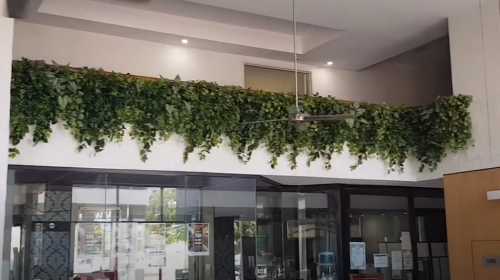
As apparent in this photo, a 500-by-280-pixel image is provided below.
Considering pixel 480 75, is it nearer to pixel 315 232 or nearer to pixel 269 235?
pixel 315 232

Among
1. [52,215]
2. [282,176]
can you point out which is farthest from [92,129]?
[282,176]

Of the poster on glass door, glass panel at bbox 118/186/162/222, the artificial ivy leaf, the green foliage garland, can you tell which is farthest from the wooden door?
glass panel at bbox 118/186/162/222

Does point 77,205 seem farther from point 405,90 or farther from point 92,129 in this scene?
point 405,90

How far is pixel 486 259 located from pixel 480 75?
202 cm

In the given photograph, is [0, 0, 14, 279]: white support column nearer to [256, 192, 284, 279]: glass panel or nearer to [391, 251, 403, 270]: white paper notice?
[256, 192, 284, 279]: glass panel

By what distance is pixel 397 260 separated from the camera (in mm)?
7480

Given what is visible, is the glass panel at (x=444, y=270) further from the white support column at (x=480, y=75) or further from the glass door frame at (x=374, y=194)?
the white support column at (x=480, y=75)

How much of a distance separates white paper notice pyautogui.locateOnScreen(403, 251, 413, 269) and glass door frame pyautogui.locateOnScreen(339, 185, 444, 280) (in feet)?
0.14

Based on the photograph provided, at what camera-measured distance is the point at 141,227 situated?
5.84 meters

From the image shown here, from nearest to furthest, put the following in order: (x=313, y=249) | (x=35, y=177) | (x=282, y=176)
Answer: (x=35, y=177) < (x=282, y=176) < (x=313, y=249)

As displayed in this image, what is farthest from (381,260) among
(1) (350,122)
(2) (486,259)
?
(1) (350,122)

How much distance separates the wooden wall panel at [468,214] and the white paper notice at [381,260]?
3.85 ft

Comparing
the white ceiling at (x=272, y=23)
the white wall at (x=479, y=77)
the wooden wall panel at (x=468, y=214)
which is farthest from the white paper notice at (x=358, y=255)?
the white ceiling at (x=272, y=23)

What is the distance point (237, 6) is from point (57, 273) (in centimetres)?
350
